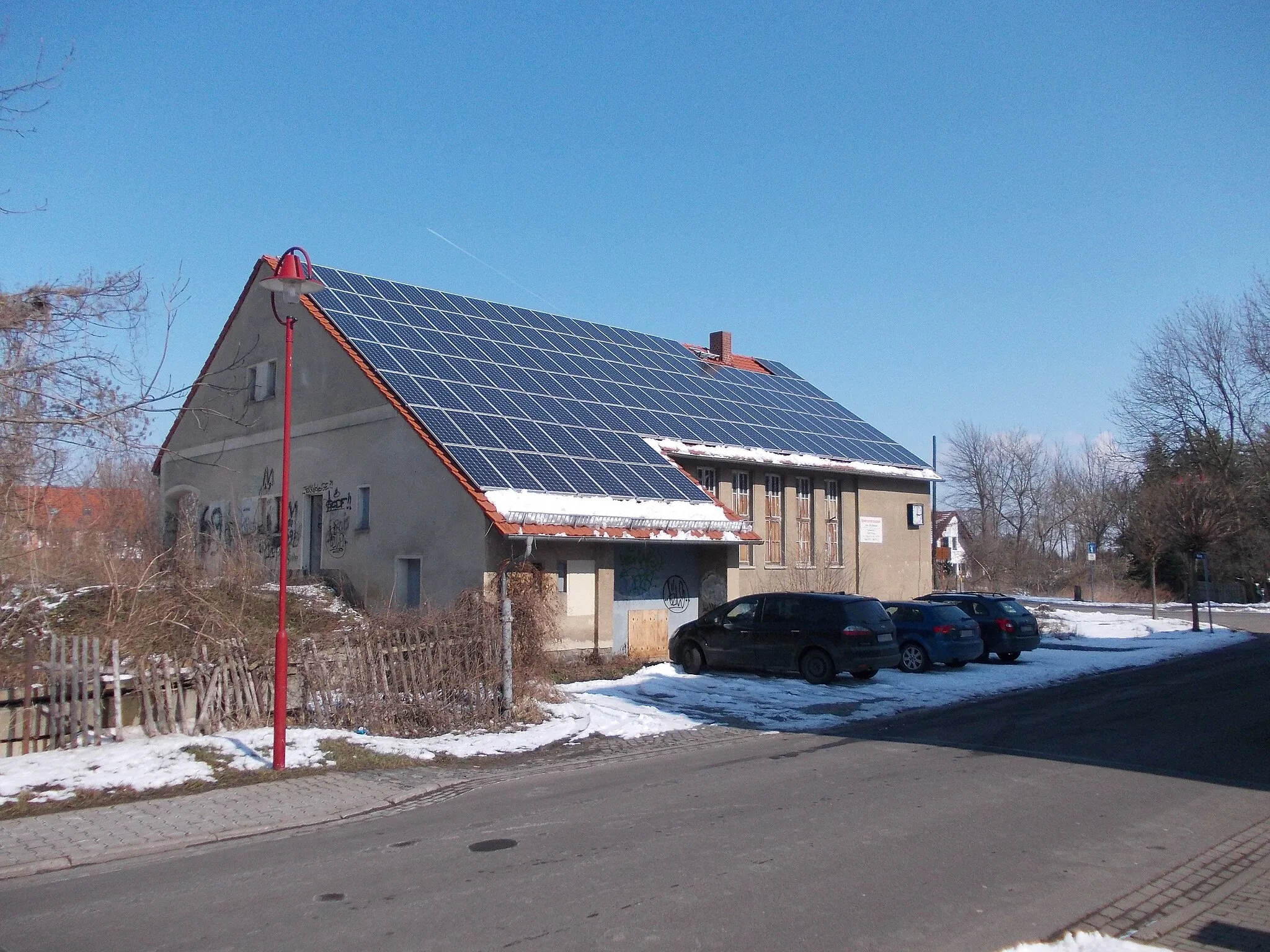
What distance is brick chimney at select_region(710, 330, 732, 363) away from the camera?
33938 millimetres

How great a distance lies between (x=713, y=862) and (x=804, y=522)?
2050 centimetres

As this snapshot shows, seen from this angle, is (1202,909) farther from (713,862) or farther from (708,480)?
(708,480)

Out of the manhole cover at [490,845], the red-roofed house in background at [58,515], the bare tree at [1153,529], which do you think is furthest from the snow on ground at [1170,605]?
the manhole cover at [490,845]

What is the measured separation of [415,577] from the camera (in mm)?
19188

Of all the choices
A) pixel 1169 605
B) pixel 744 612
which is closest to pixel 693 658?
pixel 744 612

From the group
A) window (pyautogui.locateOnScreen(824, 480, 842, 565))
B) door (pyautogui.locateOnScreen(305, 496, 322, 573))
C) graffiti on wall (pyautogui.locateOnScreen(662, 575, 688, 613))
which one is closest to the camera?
door (pyautogui.locateOnScreen(305, 496, 322, 573))

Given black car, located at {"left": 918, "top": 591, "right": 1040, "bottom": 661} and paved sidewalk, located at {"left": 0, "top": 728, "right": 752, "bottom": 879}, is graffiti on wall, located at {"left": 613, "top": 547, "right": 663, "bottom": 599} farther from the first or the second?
paved sidewalk, located at {"left": 0, "top": 728, "right": 752, "bottom": 879}

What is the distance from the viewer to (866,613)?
1794cm

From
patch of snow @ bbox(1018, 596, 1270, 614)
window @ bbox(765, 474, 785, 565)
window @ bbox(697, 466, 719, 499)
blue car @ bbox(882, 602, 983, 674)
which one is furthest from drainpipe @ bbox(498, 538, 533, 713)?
patch of snow @ bbox(1018, 596, 1270, 614)

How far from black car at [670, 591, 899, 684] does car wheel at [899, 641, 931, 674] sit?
174 centimetres

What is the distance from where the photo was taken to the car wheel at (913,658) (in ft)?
65.9

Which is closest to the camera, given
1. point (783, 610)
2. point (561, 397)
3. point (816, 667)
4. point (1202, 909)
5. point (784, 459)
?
point (1202, 909)

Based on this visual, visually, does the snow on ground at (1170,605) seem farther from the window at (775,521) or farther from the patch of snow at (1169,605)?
the window at (775,521)

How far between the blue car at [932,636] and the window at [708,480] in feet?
18.7
